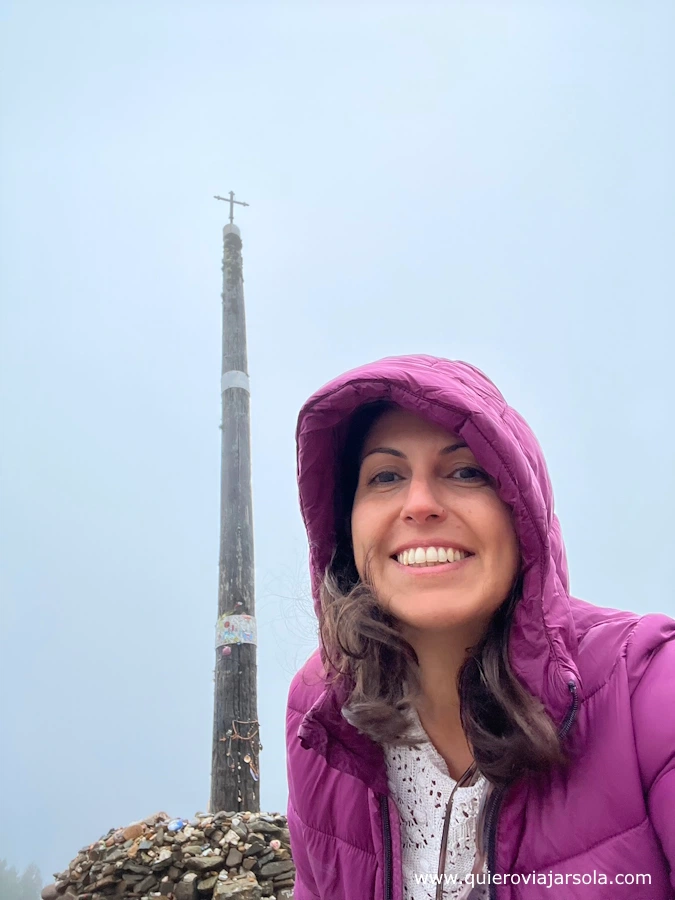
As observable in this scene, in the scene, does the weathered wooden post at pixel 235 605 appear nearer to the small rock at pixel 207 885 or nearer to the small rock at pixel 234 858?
the small rock at pixel 234 858

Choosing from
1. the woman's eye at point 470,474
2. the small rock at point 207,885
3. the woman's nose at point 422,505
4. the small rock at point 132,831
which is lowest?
the small rock at point 207,885

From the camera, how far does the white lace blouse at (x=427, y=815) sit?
145 centimetres

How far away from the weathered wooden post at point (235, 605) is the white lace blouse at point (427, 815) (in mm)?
3660

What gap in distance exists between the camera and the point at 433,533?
1467 millimetres

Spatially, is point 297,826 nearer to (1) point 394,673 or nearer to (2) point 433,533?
(1) point 394,673

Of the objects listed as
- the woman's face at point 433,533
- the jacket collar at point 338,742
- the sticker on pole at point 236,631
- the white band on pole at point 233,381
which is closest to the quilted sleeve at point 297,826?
the jacket collar at point 338,742

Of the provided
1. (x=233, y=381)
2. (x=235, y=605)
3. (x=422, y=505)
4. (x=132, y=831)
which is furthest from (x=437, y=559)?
(x=233, y=381)

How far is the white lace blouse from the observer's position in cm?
145

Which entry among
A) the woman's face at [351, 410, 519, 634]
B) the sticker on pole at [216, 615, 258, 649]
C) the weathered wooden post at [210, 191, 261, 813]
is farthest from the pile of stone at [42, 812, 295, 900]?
the woman's face at [351, 410, 519, 634]

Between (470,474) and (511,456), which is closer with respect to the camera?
(511,456)

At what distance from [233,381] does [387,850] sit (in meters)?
5.54

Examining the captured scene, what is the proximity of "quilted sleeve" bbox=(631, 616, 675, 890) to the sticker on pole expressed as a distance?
14.5 ft

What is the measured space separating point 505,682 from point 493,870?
1.23 ft

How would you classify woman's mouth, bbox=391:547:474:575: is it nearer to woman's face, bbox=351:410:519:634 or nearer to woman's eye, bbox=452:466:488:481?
woman's face, bbox=351:410:519:634
